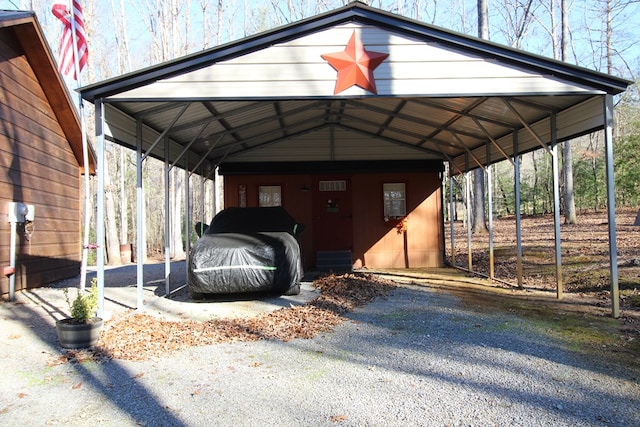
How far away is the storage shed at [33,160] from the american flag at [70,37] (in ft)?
8.46

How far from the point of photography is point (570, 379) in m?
3.79

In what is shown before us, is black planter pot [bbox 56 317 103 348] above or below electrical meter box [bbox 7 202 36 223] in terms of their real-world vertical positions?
below

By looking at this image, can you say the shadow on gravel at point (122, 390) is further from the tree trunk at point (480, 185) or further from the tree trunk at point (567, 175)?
the tree trunk at point (567, 175)

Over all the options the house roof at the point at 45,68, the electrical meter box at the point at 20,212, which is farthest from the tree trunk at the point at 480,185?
the electrical meter box at the point at 20,212

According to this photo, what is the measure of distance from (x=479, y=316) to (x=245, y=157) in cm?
749

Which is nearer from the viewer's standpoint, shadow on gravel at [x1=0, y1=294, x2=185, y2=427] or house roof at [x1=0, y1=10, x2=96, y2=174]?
shadow on gravel at [x1=0, y1=294, x2=185, y2=427]

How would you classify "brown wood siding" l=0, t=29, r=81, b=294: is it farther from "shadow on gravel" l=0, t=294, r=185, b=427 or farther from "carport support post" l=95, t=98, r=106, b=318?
"shadow on gravel" l=0, t=294, r=185, b=427

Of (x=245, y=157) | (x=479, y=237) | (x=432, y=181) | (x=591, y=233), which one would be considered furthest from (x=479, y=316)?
(x=479, y=237)

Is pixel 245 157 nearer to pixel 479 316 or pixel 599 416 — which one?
pixel 479 316

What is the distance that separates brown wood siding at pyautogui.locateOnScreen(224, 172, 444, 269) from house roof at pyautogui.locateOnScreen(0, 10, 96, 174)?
373 centimetres


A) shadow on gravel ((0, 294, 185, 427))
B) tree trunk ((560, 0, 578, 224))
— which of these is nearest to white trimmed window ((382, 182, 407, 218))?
shadow on gravel ((0, 294, 185, 427))

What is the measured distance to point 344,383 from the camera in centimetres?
378

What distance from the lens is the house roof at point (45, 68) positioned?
7926 millimetres

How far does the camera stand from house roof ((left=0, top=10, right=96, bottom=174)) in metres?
7.93
